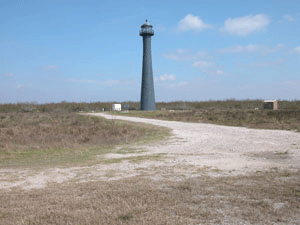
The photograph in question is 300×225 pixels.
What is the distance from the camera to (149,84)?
41.7 metres

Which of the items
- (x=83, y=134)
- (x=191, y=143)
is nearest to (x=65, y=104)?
(x=83, y=134)

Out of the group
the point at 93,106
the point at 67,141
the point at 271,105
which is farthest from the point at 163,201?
the point at 93,106

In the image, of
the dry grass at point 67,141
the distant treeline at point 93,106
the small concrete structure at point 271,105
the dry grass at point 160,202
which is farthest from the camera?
the distant treeline at point 93,106

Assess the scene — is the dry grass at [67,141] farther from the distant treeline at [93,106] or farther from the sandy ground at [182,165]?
the distant treeline at [93,106]

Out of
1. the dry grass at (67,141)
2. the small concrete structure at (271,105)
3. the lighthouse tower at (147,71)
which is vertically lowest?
the dry grass at (67,141)

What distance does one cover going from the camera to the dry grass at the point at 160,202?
432 centimetres

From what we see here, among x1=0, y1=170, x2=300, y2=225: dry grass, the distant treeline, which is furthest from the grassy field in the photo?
the distant treeline

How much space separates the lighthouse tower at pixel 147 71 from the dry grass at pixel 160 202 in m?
35.5

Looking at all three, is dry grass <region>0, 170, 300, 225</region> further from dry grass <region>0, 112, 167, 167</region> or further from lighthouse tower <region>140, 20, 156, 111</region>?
lighthouse tower <region>140, 20, 156, 111</region>

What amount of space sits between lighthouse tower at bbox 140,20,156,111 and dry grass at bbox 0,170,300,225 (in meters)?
35.5

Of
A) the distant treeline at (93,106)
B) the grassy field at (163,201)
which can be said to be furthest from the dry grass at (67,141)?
the distant treeline at (93,106)

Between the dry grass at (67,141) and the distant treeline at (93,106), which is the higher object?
the distant treeline at (93,106)

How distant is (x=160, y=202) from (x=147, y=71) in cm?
3725

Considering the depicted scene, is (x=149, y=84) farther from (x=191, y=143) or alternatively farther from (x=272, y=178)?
(x=272, y=178)
